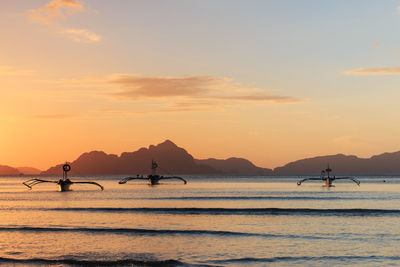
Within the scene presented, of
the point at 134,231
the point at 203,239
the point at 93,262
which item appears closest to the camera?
the point at 93,262

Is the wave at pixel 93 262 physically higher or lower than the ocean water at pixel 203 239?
higher

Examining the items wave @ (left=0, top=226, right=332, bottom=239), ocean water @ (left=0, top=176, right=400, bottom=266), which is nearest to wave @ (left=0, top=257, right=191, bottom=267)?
ocean water @ (left=0, top=176, right=400, bottom=266)

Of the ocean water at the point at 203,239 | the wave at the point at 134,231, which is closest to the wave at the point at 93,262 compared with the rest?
the ocean water at the point at 203,239

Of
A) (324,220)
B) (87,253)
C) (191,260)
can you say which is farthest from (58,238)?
(324,220)

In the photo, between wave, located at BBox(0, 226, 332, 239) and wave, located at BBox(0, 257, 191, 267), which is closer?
wave, located at BBox(0, 257, 191, 267)

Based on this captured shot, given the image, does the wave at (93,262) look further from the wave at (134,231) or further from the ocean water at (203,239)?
the wave at (134,231)

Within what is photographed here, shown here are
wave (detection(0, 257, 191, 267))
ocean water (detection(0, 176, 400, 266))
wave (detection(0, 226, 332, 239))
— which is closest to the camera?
wave (detection(0, 257, 191, 267))

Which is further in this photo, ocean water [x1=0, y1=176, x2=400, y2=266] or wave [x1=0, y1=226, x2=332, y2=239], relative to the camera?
wave [x1=0, y1=226, x2=332, y2=239]

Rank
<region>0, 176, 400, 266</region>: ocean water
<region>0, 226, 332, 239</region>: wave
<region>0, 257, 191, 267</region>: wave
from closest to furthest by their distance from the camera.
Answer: <region>0, 257, 191, 267</region>: wave, <region>0, 176, 400, 266</region>: ocean water, <region>0, 226, 332, 239</region>: wave

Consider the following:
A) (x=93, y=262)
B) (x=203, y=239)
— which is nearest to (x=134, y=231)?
(x=203, y=239)

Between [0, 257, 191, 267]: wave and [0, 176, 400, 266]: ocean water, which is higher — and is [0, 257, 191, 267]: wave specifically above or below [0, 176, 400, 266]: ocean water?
above

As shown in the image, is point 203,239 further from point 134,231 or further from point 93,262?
point 93,262

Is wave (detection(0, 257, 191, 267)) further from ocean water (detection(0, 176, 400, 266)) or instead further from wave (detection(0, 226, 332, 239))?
wave (detection(0, 226, 332, 239))

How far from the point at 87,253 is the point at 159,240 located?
7634 millimetres
